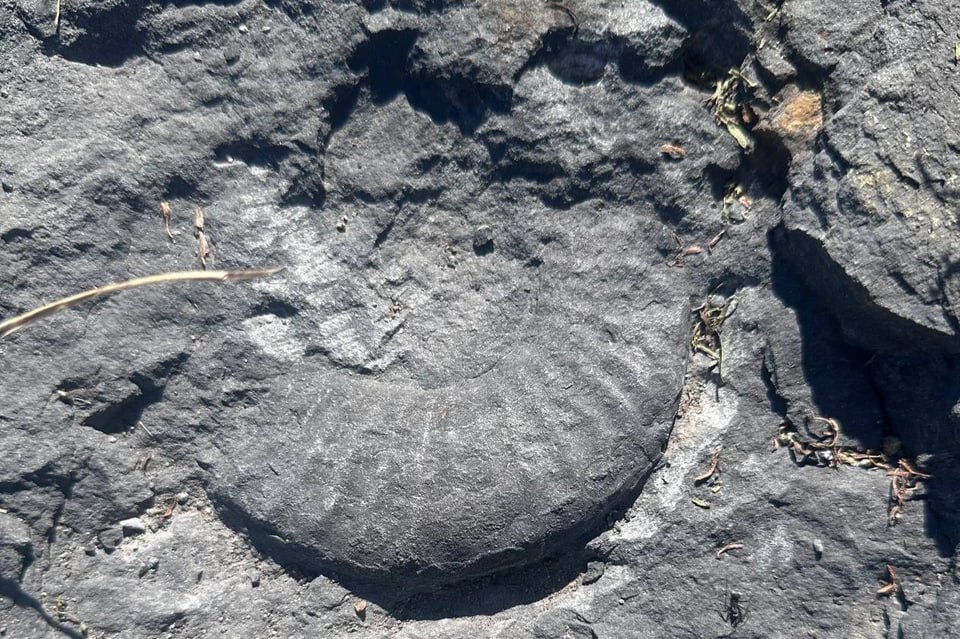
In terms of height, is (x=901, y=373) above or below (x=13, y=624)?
above

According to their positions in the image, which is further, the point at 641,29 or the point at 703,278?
the point at 703,278

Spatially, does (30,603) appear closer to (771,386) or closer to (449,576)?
(449,576)

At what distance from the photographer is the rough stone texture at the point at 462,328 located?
235 centimetres

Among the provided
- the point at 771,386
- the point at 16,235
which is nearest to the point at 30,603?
the point at 16,235

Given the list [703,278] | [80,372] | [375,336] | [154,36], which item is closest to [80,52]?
[154,36]

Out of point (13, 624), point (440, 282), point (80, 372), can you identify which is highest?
point (440, 282)

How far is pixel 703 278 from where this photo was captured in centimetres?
252

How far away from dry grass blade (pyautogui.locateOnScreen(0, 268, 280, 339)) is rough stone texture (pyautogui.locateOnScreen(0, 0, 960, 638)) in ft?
0.24

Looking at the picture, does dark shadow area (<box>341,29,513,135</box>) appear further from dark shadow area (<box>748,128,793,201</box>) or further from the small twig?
the small twig

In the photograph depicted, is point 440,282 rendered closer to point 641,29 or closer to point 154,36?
point 641,29

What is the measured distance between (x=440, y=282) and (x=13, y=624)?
6.13 feet

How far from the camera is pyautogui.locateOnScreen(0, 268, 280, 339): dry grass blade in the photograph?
2.08 metres

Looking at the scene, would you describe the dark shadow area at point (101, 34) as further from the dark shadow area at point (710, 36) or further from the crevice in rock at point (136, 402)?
the dark shadow area at point (710, 36)

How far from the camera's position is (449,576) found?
2480 millimetres
